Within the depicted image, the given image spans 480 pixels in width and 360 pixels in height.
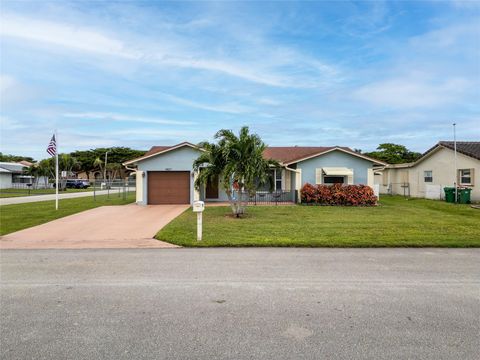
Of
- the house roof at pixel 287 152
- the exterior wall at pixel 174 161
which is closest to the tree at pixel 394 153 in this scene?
the house roof at pixel 287 152

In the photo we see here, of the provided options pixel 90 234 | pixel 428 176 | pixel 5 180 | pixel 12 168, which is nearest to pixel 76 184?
pixel 5 180

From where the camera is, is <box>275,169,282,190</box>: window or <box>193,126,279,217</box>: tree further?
<box>275,169,282,190</box>: window

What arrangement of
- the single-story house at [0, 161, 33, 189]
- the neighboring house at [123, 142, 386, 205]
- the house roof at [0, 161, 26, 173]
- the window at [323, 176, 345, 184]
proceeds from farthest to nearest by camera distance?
1. the house roof at [0, 161, 26, 173]
2. the single-story house at [0, 161, 33, 189]
3. the window at [323, 176, 345, 184]
4. the neighboring house at [123, 142, 386, 205]

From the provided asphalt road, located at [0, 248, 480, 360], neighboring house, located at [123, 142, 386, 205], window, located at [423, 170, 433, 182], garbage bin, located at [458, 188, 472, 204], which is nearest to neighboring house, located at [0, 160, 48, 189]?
neighboring house, located at [123, 142, 386, 205]

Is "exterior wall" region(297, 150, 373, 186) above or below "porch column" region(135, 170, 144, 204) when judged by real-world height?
above

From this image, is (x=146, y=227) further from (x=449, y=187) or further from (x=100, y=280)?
(x=449, y=187)

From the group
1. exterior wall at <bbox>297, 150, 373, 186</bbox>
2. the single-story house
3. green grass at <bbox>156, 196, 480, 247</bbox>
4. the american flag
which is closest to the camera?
green grass at <bbox>156, 196, 480, 247</bbox>

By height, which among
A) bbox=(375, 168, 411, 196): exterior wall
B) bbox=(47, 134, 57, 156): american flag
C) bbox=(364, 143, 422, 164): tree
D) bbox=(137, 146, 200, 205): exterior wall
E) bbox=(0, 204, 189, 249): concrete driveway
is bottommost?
bbox=(0, 204, 189, 249): concrete driveway

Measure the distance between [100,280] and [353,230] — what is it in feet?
24.4

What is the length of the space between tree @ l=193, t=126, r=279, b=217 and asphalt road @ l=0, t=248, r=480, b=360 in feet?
22.6

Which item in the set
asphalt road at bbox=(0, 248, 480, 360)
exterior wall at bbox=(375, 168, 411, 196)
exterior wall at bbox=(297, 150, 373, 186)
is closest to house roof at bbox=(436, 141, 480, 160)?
exterior wall at bbox=(375, 168, 411, 196)

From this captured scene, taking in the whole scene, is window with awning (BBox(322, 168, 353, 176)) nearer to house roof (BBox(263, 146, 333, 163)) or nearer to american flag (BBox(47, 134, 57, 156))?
house roof (BBox(263, 146, 333, 163))

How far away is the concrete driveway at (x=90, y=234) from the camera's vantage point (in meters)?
8.59

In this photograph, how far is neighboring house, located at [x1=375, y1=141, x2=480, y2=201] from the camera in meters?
20.4
